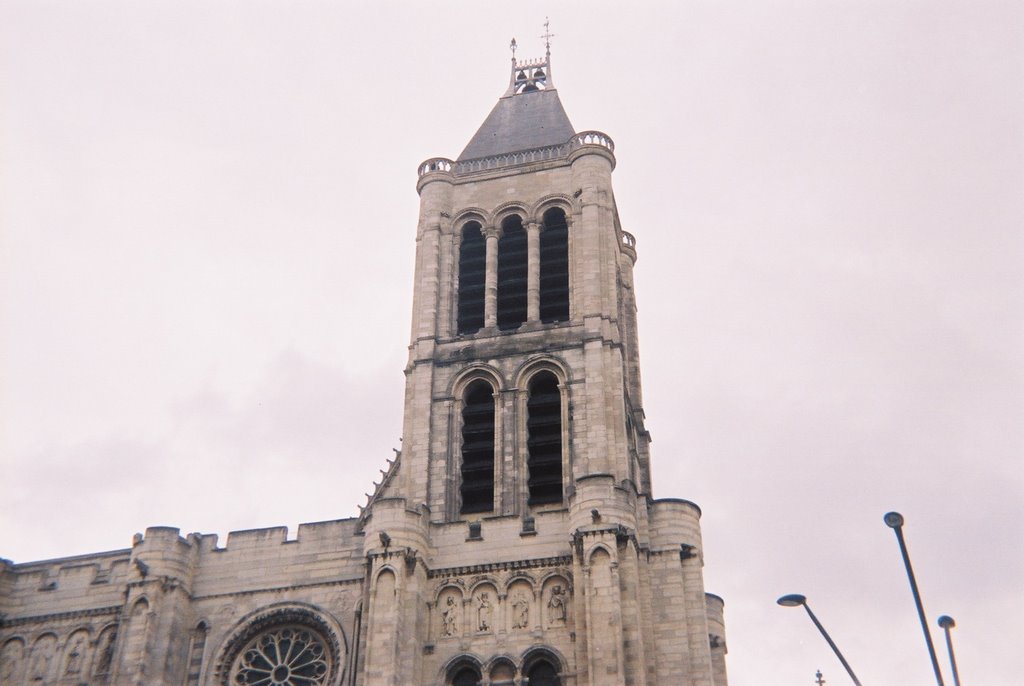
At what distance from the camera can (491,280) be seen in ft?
127

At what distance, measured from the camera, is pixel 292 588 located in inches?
1270

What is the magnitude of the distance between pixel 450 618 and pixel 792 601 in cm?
1325

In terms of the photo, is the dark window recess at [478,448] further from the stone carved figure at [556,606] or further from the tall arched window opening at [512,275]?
the stone carved figure at [556,606]

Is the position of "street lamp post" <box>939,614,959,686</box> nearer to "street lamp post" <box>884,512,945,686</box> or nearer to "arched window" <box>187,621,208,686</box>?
"street lamp post" <box>884,512,945,686</box>

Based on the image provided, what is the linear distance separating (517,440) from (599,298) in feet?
17.1

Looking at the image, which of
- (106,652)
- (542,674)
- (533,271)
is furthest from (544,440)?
(106,652)

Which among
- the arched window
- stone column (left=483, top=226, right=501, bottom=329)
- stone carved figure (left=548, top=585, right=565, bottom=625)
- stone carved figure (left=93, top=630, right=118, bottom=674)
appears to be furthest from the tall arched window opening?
stone carved figure (left=93, top=630, right=118, bottom=674)

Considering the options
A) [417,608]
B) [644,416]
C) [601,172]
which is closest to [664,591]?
[417,608]

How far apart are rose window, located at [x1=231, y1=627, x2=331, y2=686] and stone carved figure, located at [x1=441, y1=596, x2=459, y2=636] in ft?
10.2

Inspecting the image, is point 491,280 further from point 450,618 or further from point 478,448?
point 450,618

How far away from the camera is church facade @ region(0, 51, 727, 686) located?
29891 millimetres

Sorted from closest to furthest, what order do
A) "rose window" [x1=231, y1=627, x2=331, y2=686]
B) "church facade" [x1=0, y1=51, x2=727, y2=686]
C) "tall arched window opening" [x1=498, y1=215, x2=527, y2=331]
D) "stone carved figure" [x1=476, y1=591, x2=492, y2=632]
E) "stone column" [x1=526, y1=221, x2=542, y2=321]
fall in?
"church facade" [x1=0, y1=51, x2=727, y2=686] → "stone carved figure" [x1=476, y1=591, x2=492, y2=632] → "rose window" [x1=231, y1=627, x2=331, y2=686] → "stone column" [x1=526, y1=221, x2=542, y2=321] → "tall arched window opening" [x1=498, y1=215, x2=527, y2=331]

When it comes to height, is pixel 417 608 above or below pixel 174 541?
below

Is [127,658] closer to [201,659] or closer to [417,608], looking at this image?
[201,659]
